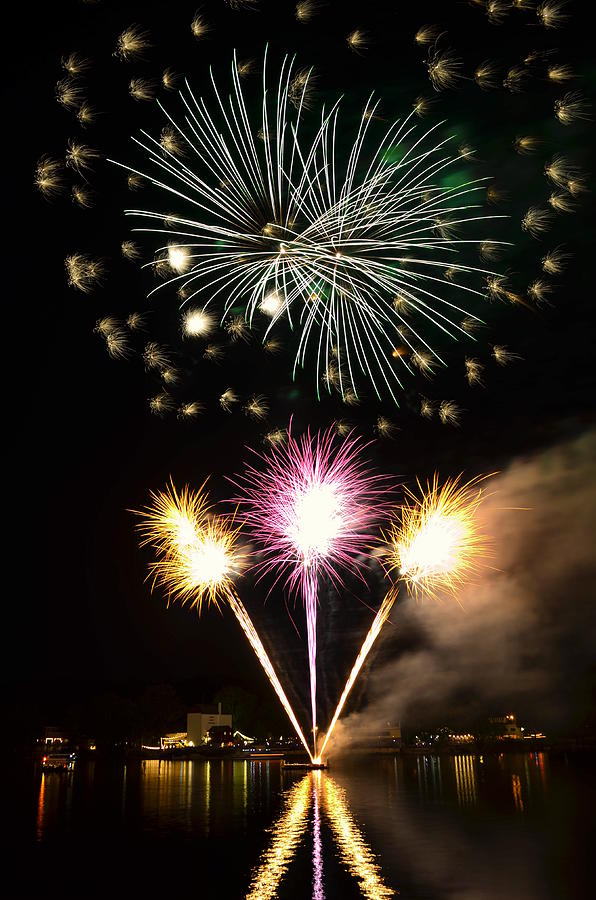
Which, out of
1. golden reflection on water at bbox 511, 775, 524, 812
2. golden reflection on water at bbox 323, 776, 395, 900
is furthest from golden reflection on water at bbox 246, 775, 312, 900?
golden reflection on water at bbox 511, 775, 524, 812

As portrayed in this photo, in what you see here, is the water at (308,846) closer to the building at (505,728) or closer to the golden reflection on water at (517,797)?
the golden reflection on water at (517,797)

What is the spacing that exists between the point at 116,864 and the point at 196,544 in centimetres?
1430

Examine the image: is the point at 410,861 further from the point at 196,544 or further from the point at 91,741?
the point at 91,741

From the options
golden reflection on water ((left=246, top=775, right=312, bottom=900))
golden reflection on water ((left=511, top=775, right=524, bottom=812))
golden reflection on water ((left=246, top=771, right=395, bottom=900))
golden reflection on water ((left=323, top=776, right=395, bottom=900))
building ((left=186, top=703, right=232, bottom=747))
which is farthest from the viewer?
building ((left=186, top=703, right=232, bottom=747))

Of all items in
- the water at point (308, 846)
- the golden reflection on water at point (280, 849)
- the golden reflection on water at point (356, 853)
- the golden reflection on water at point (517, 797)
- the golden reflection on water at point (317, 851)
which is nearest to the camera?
the golden reflection on water at point (356, 853)

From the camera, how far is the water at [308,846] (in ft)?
44.8

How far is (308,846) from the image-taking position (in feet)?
58.3

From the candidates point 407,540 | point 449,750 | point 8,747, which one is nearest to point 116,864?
point 407,540

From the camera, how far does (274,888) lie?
13359mm

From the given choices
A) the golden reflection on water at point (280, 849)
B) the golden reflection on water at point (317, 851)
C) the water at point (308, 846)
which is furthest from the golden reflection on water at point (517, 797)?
the golden reflection on water at point (280, 849)

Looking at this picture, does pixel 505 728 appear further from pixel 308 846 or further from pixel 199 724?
pixel 308 846

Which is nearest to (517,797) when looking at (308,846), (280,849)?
(308,846)

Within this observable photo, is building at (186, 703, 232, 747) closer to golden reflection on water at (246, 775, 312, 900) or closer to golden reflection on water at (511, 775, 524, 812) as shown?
golden reflection on water at (511, 775, 524, 812)

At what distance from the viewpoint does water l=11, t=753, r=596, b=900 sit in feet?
44.8
